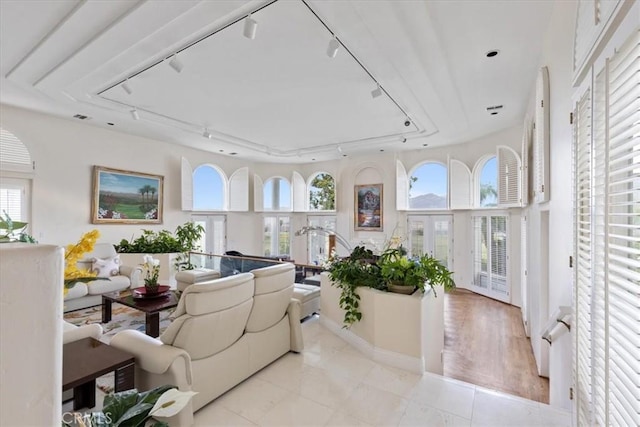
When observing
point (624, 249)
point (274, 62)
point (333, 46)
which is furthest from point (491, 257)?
point (624, 249)

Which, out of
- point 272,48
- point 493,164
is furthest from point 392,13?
point 493,164

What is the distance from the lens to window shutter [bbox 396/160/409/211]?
8.02 metres

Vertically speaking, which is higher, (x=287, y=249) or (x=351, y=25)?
(x=351, y=25)

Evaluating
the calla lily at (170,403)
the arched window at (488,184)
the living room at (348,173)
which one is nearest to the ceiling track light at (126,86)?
the living room at (348,173)

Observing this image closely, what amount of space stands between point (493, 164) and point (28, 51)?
25.9 feet

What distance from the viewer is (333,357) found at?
3334 millimetres

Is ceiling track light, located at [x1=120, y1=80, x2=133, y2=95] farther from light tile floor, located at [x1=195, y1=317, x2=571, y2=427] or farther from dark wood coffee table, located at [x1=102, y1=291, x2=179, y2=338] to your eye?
light tile floor, located at [x1=195, y1=317, x2=571, y2=427]

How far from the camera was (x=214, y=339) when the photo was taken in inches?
96.9

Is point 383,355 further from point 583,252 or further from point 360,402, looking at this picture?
point 583,252

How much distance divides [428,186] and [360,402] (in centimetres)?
650

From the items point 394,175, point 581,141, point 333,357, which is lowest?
point 333,357

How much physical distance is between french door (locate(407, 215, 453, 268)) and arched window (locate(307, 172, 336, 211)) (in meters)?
2.50

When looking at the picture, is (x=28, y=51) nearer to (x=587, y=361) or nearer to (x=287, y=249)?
(x=587, y=361)

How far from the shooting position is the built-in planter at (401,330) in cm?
306
